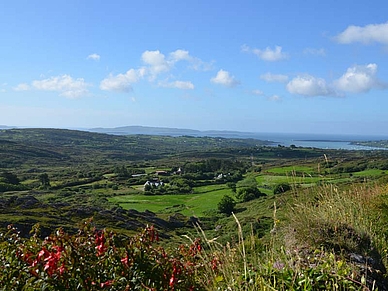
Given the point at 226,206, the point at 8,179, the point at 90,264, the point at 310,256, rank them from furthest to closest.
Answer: the point at 8,179 → the point at 226,206 → the point at 310,256 → the point at 90,264

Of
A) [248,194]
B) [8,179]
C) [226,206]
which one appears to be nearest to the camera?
[226,206]

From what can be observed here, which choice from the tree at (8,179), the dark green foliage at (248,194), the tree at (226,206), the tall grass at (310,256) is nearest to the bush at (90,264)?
the tall grass at (310,256)

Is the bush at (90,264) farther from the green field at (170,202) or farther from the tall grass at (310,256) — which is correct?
the green field at (170,202)

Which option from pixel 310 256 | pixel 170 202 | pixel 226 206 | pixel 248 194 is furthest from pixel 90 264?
pixel 170 202

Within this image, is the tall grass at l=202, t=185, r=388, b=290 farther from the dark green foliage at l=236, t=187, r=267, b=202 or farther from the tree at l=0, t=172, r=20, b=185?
the tree at l=0, t=172, r=20, b=185

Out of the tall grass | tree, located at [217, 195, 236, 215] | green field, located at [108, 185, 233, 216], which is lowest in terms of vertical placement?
green field, located at [108, 185, 233, 216]

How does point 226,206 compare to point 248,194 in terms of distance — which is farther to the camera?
point 248,194

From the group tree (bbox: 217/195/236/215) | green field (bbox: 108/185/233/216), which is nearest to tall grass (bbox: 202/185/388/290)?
tree (bbox: 217/195/236/215)

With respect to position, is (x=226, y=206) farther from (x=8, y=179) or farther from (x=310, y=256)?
(x=8, y=179)

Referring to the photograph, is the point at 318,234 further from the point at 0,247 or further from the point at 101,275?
the point at 0,247

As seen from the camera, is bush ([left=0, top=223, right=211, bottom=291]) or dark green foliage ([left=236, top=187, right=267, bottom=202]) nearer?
bush ([left=0, top=223, right=211, bottom=291])

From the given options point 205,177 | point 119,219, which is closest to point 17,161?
point 205,177
